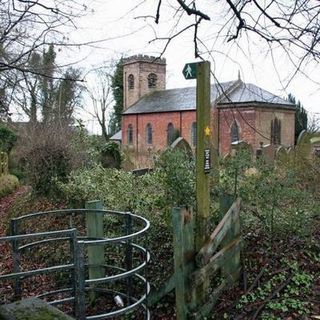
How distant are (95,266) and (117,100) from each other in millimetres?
46526

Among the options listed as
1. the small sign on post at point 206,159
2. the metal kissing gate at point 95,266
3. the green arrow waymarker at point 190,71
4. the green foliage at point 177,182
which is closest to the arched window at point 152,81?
the metal kissing gate at point 95,266

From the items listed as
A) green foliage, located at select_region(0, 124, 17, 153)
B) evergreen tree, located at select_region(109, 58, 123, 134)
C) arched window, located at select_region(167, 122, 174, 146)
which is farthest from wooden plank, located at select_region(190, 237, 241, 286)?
evergreen tree, located at select_region(109, 58, 123, 134)

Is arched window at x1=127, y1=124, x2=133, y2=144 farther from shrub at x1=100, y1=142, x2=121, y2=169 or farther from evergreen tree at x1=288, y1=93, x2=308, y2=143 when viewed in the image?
shrub at x1=100, y1=142, x2=121, y2=169

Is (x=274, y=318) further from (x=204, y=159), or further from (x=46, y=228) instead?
(x=46, y=228)

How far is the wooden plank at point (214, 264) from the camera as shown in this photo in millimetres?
4688

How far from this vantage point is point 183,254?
4621 millimetres

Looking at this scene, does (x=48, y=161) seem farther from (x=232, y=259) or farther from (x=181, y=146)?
(x=232, y=259)

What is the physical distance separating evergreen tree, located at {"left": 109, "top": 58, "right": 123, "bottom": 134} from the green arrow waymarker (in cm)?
4432

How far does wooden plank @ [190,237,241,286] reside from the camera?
15.4 ft

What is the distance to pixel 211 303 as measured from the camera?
16.3 feet

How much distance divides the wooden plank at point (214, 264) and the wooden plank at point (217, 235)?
0.08m

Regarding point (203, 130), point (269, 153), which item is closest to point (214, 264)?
point (203, 130)

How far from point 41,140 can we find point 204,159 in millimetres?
7924

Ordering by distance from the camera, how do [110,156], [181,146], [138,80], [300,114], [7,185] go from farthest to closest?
[138,80]
[7,185]
[110,156]
[181,146]
[300,114]
